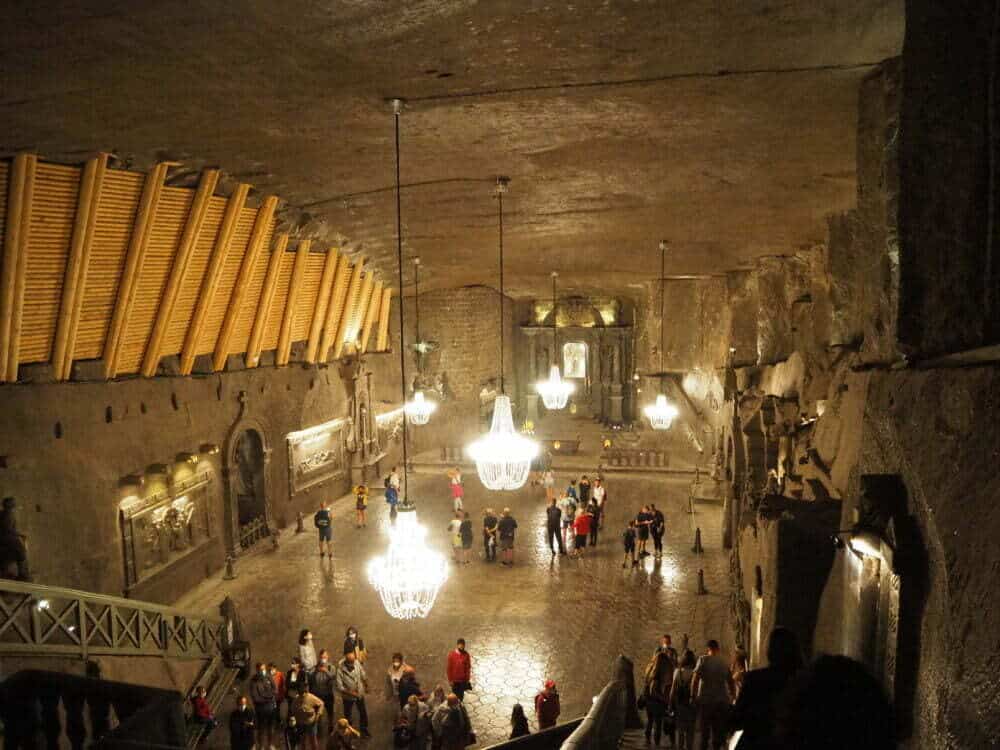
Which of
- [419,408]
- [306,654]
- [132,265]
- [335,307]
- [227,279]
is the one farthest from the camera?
[335,307]

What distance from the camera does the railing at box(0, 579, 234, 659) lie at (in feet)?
21.5

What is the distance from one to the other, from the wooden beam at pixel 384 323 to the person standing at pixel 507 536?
308 inches

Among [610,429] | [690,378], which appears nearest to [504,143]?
[690,378]

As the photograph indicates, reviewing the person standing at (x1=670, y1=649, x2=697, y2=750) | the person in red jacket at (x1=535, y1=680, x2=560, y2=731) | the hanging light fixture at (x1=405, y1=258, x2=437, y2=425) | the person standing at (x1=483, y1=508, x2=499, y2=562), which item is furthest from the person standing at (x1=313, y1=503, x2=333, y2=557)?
the person standing at (x1=670, y1=649, x2=697, y2=750)

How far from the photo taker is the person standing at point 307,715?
6711 mm

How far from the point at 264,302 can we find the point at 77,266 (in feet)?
13.0

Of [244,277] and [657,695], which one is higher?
[244,277]

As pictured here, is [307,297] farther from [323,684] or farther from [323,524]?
[323,684]

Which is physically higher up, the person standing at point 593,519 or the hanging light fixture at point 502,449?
the hanging light fixture at point 502,449

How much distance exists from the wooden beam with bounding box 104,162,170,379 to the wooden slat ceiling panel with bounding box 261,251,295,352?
2.95 meters

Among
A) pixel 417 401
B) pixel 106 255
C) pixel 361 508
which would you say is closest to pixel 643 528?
pixel 417 401

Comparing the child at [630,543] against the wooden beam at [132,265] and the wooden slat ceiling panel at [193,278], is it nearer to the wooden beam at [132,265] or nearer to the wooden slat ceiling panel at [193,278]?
the wooden slat ceiling panel at [193,278]

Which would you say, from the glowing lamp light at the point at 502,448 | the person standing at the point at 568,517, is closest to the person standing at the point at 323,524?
the person standing at the point at 568,517

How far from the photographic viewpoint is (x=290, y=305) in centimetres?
Answer: 1222
